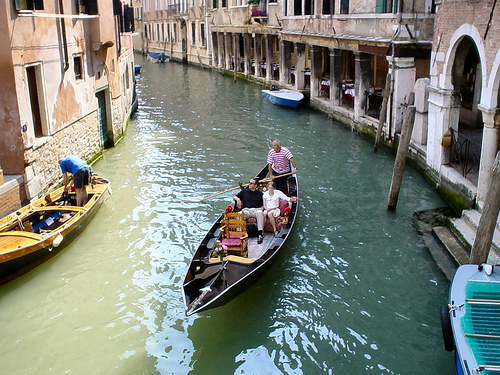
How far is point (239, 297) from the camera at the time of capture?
6676 mm

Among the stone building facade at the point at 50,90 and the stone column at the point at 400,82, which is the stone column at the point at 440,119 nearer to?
the stone column at the point at 400,82

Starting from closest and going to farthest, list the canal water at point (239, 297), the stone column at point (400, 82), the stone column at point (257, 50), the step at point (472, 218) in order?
1. the canal water at point (239, 297)
2. the step at point (472, 218)
3. the stone column at point (400, 82)
4. the stone column at point (257, 50)

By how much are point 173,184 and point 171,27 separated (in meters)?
36.4

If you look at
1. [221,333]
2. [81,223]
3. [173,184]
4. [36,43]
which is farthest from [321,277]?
[36,43]

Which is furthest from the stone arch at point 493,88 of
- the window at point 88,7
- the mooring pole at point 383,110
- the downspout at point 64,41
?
the window at point 88,7

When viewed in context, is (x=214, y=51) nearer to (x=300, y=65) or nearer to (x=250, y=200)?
(x=300, y=65)

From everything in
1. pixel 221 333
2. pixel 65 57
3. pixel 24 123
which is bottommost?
pixel 221 333

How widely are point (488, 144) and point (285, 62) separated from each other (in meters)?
16.3

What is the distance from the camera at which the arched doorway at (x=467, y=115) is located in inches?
382

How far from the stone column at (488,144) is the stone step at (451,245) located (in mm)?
821

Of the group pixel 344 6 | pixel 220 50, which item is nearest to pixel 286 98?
pixel 344 6

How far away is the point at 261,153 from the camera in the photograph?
13.8 meters

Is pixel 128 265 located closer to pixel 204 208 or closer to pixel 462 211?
pixel 204 208

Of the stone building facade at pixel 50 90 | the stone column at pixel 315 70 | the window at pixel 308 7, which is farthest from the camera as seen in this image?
the stone column at pixel 315 70
